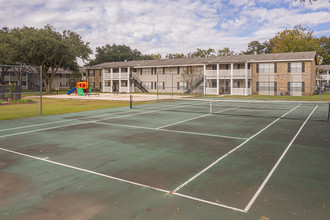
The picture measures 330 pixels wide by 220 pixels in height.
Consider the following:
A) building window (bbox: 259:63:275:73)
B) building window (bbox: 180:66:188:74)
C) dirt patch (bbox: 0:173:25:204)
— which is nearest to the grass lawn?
dirt patch (bbox: 0:173:25:204)

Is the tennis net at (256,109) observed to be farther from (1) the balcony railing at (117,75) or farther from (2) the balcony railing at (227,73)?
(1) the balcony railing at (117,75)

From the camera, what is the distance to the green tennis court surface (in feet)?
15.9

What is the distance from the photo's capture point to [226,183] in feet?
20.0

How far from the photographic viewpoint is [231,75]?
4734cm

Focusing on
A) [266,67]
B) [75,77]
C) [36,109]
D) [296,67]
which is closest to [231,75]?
[266,67]

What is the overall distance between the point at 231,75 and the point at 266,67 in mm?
6503

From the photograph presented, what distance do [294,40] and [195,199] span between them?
6728 cm

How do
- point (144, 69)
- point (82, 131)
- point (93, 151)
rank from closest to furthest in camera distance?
point (93, 151), point (82, 131), point (144, 69)

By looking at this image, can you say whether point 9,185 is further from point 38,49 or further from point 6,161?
point 38,49

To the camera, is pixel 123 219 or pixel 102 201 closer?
pixel 123 219

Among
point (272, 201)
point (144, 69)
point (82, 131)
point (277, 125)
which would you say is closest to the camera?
point (272, 201)

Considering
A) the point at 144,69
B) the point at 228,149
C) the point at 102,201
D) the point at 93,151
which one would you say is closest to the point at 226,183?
Result: the point at 102,201

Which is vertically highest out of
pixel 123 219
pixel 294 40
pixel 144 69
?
pixel 294 40

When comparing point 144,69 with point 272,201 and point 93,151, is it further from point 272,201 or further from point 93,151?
point 272,201
